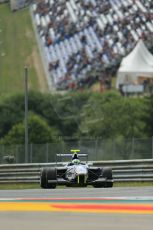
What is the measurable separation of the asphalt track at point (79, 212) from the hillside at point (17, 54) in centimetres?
7659

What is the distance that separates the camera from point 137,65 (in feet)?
298

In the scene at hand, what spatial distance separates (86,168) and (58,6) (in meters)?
109

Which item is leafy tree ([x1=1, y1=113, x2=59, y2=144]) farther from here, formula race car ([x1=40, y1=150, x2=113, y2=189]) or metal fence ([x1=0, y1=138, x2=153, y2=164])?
formula race car ([x1=40, y1=150, x2=113, y2=189])

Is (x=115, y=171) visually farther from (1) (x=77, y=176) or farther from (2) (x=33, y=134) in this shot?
(2) (x=33, y=134)

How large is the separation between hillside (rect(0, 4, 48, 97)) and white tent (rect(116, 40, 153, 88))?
12439 mm

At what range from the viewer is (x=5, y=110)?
86688mm

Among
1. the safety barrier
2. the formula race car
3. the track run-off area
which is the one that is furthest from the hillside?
the track run-off area

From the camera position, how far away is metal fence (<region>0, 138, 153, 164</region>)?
30.0m

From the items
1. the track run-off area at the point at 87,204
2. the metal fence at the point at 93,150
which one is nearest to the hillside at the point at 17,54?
the metal fence at the point at 93,150

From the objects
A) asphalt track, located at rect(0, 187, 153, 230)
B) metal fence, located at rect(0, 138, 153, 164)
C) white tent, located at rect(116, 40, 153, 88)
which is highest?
white tent, located at rect(116, 40, 153, 88)

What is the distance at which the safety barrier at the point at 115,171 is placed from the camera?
24.3 metres

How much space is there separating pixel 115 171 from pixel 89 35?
3489 inches

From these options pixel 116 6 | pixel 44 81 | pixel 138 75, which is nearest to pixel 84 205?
pixel 138 75

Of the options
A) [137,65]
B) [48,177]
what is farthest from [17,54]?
[48,177]
